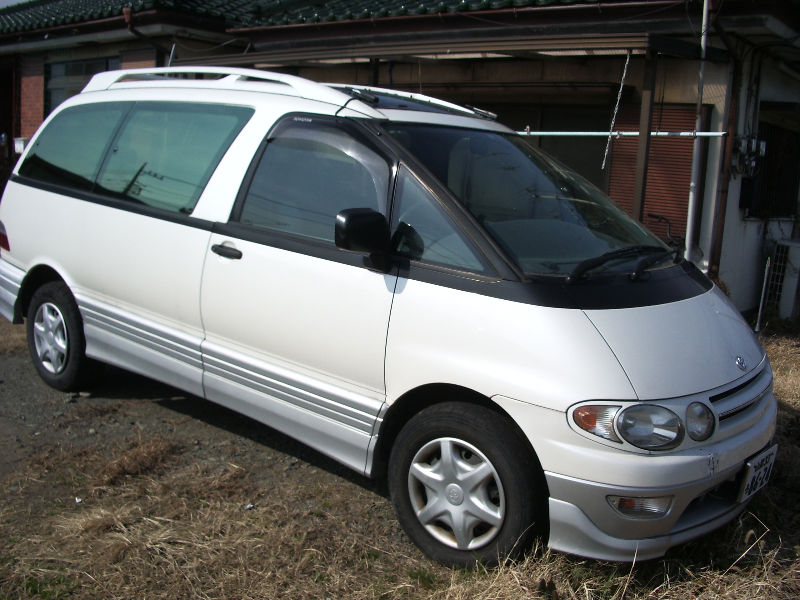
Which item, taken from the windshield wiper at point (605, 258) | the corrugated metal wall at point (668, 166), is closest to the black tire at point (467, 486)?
the windshield wiper at point (605, 258)

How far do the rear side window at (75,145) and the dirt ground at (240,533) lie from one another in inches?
60.0

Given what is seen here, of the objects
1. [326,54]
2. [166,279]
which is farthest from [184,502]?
[326,54]

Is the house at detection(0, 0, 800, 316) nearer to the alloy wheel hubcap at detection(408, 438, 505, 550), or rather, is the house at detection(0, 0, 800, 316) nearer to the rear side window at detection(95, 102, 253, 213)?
the rear side window at detection(95, 102, 253, 213)

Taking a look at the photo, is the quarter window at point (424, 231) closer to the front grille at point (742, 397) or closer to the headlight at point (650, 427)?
the headlight at point (650, 427)

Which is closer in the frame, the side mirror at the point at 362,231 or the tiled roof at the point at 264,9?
the side mirror at the point at 362,231

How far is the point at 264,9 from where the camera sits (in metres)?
11.1

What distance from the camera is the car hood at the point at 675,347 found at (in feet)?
9.19

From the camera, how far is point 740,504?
3039 mm

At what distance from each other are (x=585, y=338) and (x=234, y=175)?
6.67ft

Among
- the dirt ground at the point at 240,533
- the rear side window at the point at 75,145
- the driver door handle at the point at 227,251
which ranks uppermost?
the rear side window at the point at 75,145

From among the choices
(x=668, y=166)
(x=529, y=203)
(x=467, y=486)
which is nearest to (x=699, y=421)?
(x=467, y=486)

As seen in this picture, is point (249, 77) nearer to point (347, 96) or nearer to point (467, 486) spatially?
point (347, 96)

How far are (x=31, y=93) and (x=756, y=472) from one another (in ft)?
49.3

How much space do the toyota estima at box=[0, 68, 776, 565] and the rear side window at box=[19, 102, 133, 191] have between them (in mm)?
89
